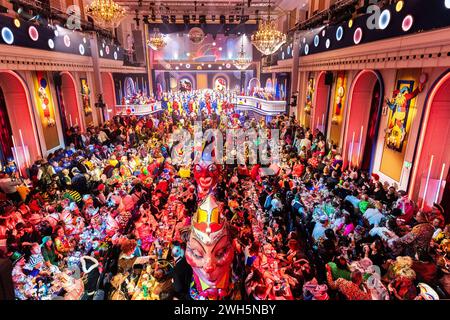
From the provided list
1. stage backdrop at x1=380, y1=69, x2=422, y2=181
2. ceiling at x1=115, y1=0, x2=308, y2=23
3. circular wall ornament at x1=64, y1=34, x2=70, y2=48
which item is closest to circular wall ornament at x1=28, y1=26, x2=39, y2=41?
circular wall ornament at x1=64, y1=34, x2=70, y2=48

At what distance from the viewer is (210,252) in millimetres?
3475

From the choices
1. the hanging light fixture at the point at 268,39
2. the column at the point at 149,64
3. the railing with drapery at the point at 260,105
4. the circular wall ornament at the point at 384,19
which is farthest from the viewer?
the column at the point at 149,64

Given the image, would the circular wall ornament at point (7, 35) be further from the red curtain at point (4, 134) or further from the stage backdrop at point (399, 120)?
the stage backdrop at point (399, 120)

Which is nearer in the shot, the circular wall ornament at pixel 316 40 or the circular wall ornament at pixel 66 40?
the circular wall ornament at pixel 66 40

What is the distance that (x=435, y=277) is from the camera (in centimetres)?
429

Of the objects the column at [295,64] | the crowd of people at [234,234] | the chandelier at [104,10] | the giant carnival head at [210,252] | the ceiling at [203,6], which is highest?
the ceiling at [203,6]

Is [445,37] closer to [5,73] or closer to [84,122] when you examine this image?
[5,73]

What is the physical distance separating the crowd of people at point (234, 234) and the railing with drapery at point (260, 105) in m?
8.59

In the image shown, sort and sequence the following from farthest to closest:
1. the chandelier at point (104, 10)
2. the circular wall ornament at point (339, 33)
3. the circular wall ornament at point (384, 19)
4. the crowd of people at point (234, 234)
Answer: the chandelier at point (104, 10) < the circular wall ornament at point (339, 33) < the circular wall ornament at point (384, 19) < the crowd of people at point (234, 234)

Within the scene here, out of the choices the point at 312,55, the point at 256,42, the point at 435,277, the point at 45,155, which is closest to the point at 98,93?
the point at 45,155

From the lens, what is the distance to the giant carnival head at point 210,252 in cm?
347

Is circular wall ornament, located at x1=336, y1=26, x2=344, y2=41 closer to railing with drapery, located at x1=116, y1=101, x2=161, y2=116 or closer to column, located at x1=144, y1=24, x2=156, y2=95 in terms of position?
railing with drapery, located at x1=116, y1=101, x2=161, y2=116

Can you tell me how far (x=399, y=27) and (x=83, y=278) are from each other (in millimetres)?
7685

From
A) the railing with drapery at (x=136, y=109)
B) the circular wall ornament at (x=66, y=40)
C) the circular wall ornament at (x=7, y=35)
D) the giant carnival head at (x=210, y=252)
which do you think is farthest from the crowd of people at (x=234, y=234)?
the railing with drapery at (x=136, y=109)
